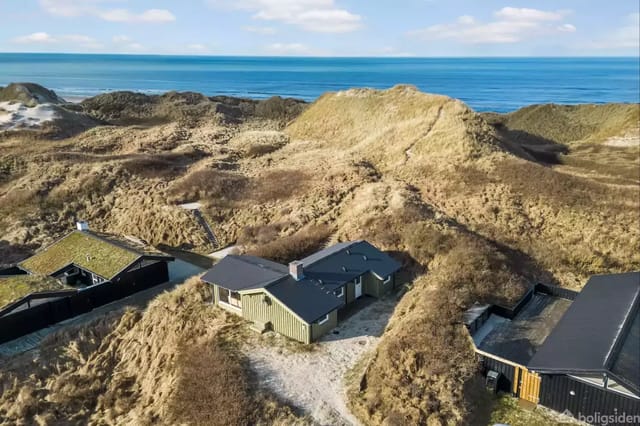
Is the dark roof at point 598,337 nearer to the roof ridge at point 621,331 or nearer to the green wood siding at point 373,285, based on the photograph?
the roof ridge at point 621,331

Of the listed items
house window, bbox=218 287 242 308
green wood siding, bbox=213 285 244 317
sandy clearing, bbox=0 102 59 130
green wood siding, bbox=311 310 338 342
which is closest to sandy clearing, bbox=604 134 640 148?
green wood siding, bbox=311 310 338 342

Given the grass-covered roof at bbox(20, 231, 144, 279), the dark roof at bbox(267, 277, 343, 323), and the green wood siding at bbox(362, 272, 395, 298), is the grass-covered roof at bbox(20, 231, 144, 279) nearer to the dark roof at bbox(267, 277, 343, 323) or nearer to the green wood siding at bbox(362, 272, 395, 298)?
the dark roof at bbox(267, 277, 343, 323)

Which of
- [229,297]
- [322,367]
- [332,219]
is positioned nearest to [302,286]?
[229,297]

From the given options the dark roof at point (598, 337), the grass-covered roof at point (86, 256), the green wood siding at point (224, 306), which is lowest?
the green wood siding at point (224, 306)

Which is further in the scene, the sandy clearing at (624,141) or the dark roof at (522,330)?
the sandy clearing at (624,141)

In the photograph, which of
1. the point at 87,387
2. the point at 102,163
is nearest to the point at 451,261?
the point at 87,387

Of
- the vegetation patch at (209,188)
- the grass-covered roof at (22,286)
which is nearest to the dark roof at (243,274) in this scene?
the grass-covered roof at (22,286)
